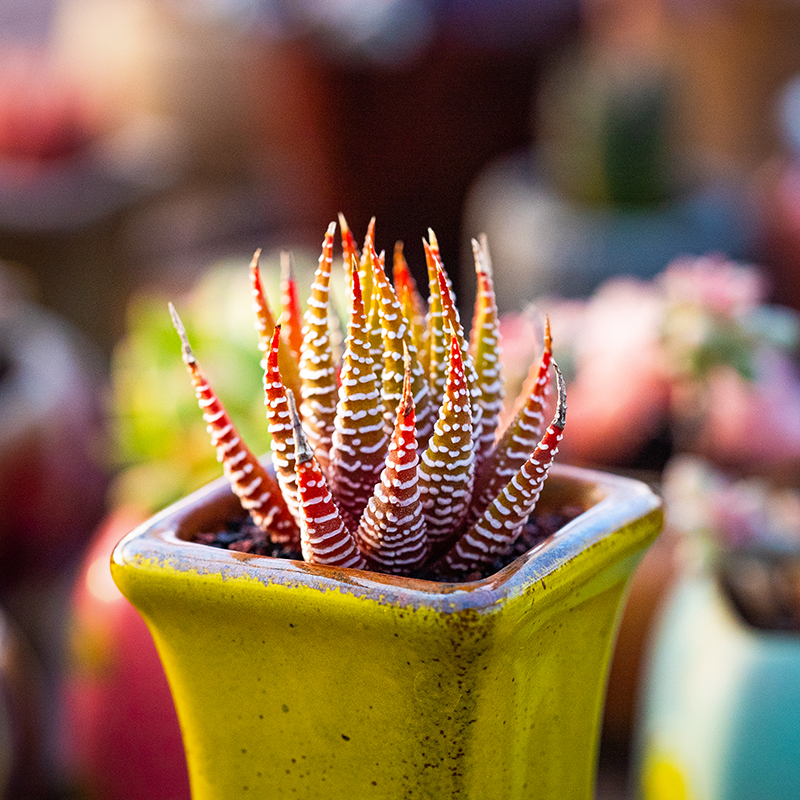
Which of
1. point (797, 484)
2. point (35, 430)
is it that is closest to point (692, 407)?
point (797, 484)

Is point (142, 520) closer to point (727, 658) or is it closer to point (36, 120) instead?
point (727, 658)

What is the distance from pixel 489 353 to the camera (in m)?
0.42

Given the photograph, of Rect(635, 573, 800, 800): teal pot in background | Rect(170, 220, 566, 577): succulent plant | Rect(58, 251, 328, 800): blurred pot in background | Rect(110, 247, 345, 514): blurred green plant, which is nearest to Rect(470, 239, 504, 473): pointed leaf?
Rect(170, 220, 566, 577): succulent plant

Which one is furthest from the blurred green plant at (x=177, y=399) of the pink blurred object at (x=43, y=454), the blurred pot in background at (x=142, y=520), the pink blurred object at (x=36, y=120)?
the pink blurred object at (x=36, y=120)

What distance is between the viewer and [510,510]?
38cm

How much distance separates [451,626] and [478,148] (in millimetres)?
1731

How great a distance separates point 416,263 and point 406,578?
1.60m

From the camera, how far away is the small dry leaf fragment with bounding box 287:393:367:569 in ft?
1.14

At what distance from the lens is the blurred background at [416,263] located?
28.0 inches

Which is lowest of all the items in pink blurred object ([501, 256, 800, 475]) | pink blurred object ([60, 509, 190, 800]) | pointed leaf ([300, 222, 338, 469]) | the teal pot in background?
pink blurred object ([60, 509, 190, 800])

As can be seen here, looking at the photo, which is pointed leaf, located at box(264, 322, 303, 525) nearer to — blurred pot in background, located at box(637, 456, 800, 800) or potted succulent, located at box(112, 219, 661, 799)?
potted succulent, located at box(112, 219, 661, 799)

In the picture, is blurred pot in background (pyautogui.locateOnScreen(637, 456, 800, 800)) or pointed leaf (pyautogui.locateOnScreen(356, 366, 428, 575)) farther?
blurred pot in background (pyautogui.locateOnScreen(637, 456, 800, 800))

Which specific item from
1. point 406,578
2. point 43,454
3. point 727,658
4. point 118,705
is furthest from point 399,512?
point 43,454

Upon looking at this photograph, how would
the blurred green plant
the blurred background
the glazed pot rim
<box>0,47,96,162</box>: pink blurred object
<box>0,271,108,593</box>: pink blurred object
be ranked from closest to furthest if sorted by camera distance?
the glazed pot rim, the blurred background, the blurred green plant, <box>0,271,108,593</box>: pink blurred object, <box>0,47,96,162</box>: pink blurred object
